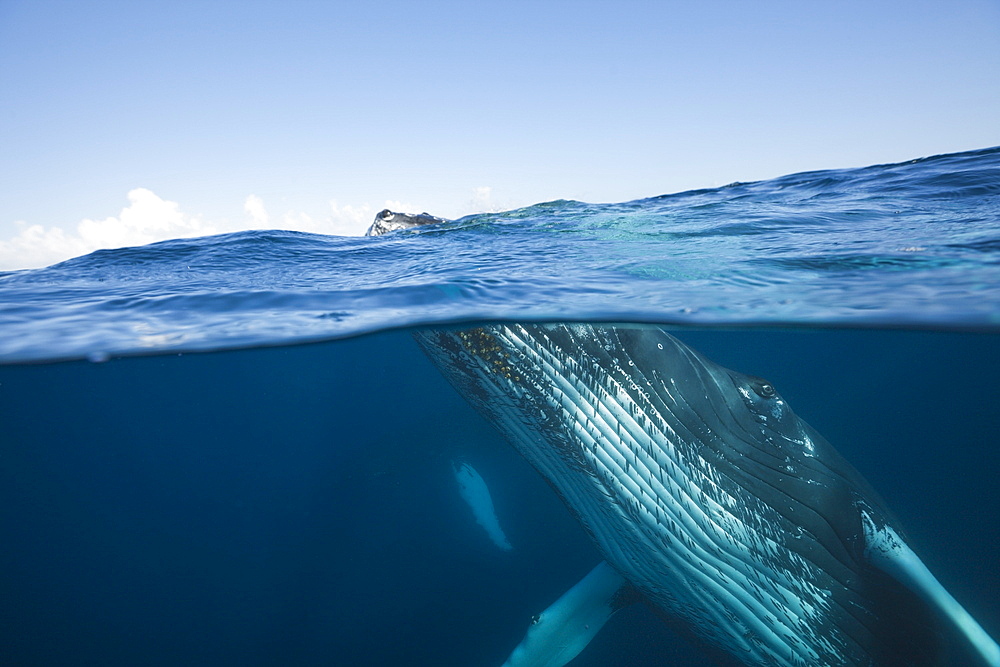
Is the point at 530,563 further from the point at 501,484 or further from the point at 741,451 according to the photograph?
the point at 741,451

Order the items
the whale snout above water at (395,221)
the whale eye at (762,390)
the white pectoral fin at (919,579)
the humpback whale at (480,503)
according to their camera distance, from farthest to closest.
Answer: the whale snout above water at (395,221), the humpback whale at (480,503), the whale eye at (762,390), the white pectoral fin at (919,579)

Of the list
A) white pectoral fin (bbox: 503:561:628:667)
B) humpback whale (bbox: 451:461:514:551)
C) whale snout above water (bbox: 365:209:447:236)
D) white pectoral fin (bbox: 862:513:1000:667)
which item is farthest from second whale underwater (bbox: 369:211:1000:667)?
whale snout above water (bbox: 365:209:447:236)

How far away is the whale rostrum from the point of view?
3.07m

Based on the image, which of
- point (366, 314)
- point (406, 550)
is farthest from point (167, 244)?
point (406, 550)

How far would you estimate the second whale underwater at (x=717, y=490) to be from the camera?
10.1ft

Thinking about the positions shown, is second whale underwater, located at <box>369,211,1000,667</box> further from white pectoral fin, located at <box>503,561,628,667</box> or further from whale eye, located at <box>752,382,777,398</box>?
white pectoral fin, located at <box>503,561,628,667</box>

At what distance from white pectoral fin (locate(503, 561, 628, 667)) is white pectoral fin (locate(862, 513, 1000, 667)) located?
222cm

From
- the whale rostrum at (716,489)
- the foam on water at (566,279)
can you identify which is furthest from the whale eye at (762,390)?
the foam on water at (566,279)

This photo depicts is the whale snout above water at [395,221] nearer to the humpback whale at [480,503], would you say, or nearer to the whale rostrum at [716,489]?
the humpback whale at [480,503]

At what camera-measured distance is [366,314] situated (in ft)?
18.2

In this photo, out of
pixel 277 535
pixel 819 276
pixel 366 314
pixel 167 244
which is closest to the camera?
pixel 819 276

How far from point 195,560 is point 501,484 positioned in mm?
8825

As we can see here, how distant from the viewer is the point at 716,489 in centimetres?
319

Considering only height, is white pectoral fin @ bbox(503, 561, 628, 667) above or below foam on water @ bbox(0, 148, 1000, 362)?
below
